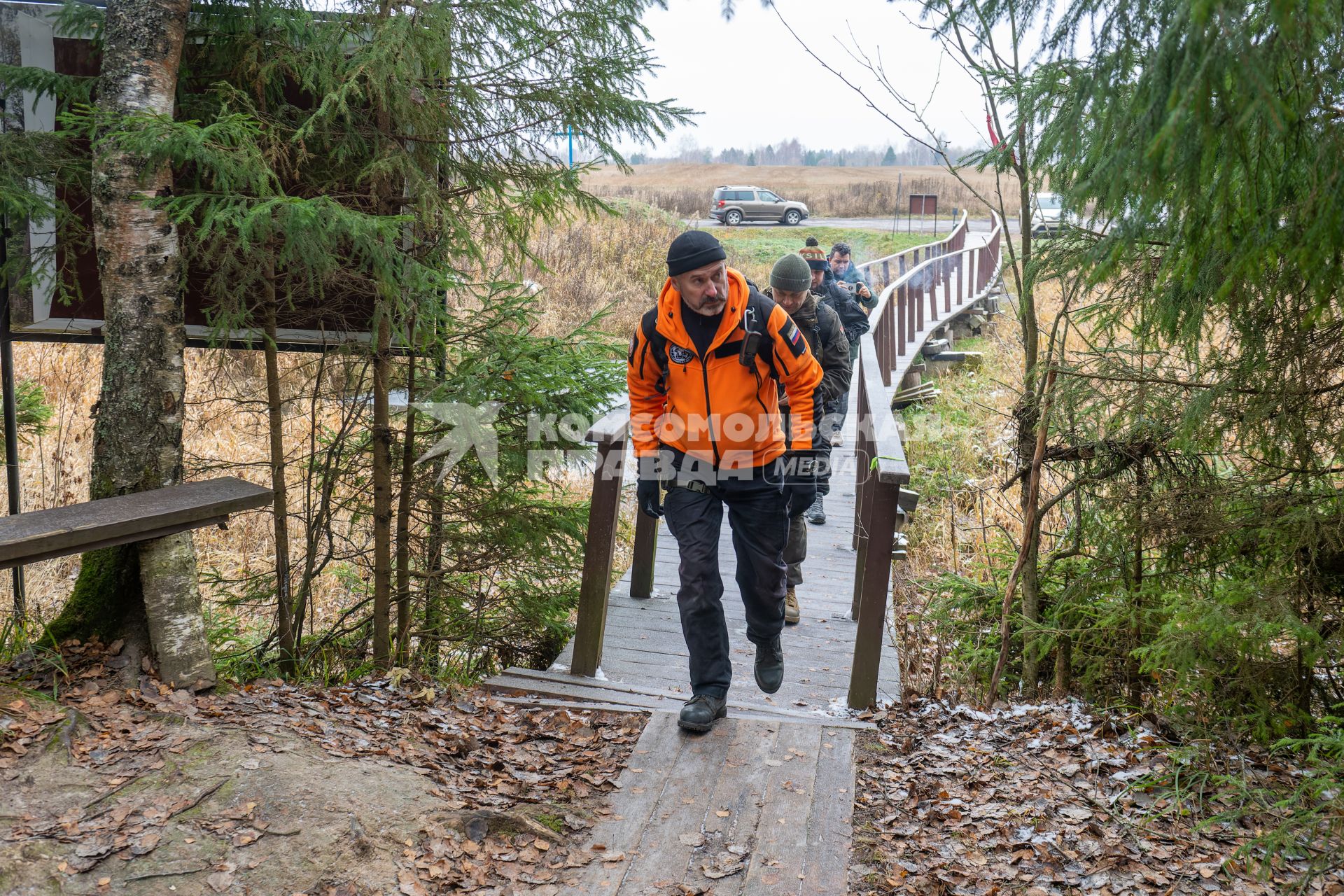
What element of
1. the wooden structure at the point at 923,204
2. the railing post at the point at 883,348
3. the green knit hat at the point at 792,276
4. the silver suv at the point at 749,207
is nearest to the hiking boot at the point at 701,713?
the green knit hat at the point at 792,276

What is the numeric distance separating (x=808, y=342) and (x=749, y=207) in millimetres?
35325

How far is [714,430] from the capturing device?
14.1 ft

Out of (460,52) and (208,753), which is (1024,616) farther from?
(460,52)

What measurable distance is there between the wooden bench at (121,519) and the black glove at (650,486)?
177 cm

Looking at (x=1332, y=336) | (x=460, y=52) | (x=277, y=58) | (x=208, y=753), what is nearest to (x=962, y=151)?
(x=1332, y=336)

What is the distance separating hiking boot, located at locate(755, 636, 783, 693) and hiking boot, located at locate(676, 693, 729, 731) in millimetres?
297

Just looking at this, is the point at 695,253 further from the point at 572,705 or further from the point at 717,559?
the point at 572,705

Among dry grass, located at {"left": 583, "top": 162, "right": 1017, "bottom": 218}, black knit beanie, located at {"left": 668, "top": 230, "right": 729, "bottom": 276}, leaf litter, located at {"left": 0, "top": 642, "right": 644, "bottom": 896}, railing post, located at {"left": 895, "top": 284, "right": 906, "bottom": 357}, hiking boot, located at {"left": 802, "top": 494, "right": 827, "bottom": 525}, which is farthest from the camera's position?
dry grass, located at {"left": 583, "top": 162, "right": 1017, "bottom": 218}

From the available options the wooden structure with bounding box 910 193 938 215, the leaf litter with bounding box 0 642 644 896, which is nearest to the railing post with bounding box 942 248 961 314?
the wooden structure with bounding box 910 193 938 215

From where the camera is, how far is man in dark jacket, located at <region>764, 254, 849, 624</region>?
6.36 meters

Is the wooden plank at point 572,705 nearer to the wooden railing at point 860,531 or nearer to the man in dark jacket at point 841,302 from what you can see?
the wooden railing at point 860,531

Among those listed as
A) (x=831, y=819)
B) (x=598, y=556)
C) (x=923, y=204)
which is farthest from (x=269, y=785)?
(x=923, y=204)

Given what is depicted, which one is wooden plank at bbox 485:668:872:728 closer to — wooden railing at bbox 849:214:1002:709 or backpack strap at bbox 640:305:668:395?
wooden railing at bbox 849:214:1002:709

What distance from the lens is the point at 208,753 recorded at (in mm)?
3666
